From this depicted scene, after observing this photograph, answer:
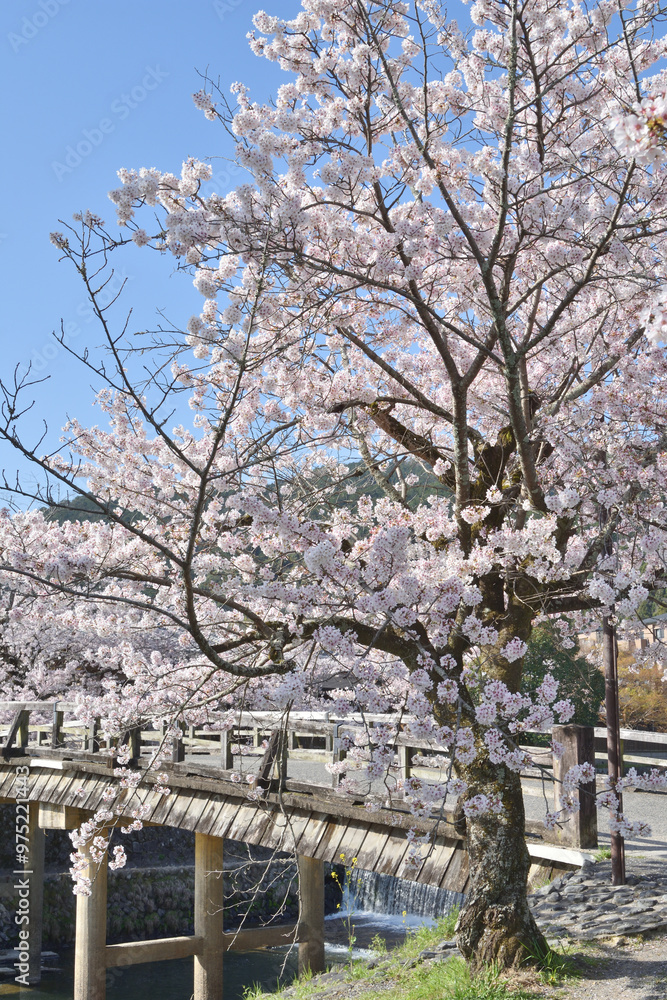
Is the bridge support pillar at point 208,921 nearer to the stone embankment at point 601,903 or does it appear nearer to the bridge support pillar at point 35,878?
the stone embankment at point 601,903

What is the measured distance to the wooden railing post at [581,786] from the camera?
324 inches

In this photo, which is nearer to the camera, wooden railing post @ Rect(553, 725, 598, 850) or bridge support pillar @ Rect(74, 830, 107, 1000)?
wooden railing post @ Rect(553, 725, 598, 850)

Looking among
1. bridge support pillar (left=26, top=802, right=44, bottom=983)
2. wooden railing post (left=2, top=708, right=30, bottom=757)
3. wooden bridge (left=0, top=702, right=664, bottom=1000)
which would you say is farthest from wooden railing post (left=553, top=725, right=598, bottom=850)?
bridge support pillar (left=26, top=802, right=44, bottom=983)

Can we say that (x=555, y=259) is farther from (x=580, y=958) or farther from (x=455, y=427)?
(x=580, y=958)

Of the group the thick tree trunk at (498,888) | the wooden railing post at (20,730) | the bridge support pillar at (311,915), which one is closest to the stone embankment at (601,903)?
the thick tree trunk at (498,888)

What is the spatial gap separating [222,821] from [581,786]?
211 inches

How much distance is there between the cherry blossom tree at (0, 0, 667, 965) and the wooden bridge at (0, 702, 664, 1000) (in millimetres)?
1307

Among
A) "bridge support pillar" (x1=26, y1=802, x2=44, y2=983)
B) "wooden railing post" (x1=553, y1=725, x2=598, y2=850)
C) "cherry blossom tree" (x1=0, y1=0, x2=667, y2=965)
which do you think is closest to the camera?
"cherry blossom tree" (x1=0, y1=0, x2=667, y2=965)

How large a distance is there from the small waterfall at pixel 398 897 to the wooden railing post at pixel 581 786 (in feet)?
30.9

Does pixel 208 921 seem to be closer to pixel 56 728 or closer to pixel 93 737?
pixel 93 737

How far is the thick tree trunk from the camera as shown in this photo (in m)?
6.71

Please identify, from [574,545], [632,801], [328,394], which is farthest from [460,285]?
[632,801]

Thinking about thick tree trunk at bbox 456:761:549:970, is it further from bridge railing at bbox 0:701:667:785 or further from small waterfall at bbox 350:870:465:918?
small waterfall at bbox 350:870:465:918

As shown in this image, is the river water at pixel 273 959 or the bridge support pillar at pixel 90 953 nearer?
the bridge support pillar at pixel 90 953
